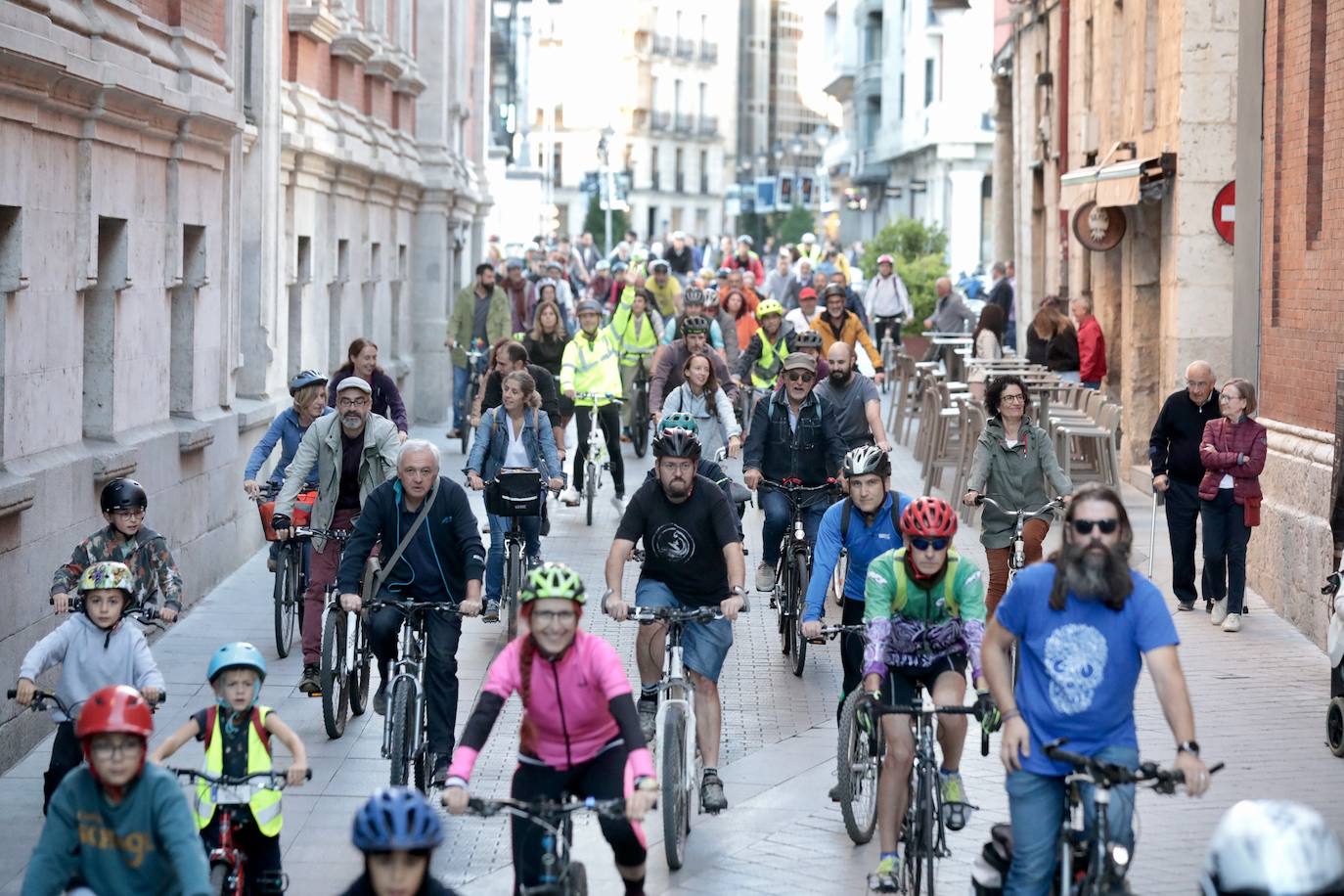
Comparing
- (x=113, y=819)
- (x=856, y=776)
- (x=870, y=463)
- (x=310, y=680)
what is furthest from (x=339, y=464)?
(x=113, y=819)

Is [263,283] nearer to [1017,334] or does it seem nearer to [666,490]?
[666,490]

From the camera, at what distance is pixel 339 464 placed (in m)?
12.1

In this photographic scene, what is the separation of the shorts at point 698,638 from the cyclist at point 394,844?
13.6ft

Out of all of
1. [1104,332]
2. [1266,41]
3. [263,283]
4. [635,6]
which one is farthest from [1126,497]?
[635,6]

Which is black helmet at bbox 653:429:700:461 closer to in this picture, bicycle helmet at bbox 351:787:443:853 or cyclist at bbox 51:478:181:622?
cyclist at bbox 51:478:181:622

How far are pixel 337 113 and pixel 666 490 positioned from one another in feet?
49.7

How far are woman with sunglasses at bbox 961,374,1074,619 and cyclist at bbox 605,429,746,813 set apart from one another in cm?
344

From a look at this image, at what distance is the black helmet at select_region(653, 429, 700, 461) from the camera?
31.0ft

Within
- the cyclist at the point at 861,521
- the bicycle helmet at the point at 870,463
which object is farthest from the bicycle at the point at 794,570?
the bicycle helmet at the point at 870,463

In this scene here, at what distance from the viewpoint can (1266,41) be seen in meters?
16.4

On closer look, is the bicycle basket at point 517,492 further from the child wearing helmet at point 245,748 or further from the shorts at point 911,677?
the child wearing helmet at point 245,748

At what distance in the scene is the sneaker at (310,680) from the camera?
12.1 metres

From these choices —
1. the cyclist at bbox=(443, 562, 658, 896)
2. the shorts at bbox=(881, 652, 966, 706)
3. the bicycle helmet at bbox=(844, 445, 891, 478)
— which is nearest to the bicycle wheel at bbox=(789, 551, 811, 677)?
the bicycle helmet at bbox=(844, 445, 891, 478)

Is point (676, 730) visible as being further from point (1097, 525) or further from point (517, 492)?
point (517, 492)
